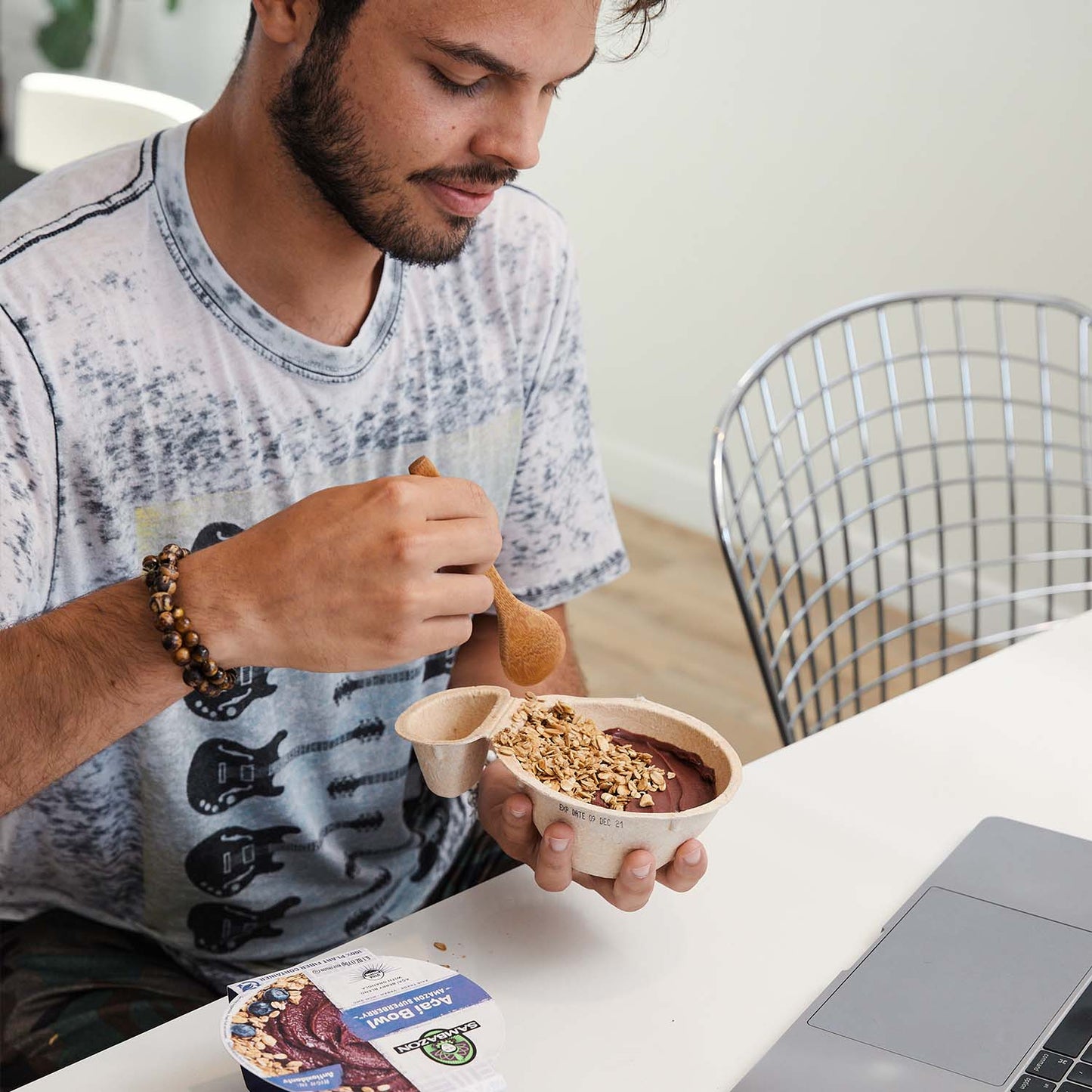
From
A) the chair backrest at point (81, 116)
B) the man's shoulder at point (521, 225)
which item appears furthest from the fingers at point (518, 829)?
the chair backrest at point (81, 116)

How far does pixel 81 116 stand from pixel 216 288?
5.58ft

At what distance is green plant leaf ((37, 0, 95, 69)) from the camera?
14.1 feet

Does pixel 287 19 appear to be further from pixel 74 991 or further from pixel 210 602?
pixel 74 991

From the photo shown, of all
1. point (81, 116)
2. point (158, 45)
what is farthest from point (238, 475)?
point (158, 45)

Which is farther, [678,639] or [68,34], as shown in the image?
[68,34]

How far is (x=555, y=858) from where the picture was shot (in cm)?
76

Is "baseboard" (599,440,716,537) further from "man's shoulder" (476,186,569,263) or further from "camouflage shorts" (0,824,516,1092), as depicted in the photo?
"camouflage shorts" (0,824,516,1092)

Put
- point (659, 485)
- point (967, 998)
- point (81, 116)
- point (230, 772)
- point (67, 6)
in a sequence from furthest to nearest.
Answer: point (67, 6)
point (659, 485)
point (81, 116)
point (230, 772)
point (967, 998)

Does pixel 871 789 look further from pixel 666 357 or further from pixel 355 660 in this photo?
pixel 666 357

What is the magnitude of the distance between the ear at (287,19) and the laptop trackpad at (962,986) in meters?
0.75

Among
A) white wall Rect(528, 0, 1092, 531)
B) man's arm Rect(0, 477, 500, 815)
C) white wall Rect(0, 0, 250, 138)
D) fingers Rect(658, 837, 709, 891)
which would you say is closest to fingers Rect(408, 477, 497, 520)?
man's arm Rect(0, 477, 500, 815)

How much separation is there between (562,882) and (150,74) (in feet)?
14.7

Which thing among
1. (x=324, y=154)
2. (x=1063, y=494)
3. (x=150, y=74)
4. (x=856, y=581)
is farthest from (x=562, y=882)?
(x=150, y=74)

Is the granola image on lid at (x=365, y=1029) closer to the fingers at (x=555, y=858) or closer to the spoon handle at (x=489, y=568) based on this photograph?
the fingers at (x=555, y=858)
